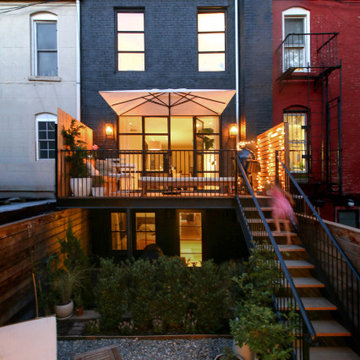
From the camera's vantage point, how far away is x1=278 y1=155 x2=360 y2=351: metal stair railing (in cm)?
343

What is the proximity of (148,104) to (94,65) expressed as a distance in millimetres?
2443

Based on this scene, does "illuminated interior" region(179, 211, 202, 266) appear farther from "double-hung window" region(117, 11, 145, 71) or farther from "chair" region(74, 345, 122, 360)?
"double-hung window" region(117, 11, 145, 71)

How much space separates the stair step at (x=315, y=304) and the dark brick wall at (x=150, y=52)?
21.3 feet

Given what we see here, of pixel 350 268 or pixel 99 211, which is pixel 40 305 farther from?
pixel 350 268

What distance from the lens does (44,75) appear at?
7945mm

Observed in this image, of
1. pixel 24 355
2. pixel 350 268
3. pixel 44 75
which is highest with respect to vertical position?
pixel 44 75

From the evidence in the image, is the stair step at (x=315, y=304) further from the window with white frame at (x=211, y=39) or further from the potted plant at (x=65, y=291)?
the window with white frame at (x=211, y=39)

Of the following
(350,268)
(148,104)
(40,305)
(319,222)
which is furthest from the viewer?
(148,104)

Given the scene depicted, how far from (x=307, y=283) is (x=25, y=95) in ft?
30.3

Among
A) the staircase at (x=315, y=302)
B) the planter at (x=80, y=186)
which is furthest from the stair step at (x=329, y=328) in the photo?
the planter at (x=80, y=186)

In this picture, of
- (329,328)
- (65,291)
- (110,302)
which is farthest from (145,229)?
(329,328)

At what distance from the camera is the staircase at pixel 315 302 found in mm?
3346

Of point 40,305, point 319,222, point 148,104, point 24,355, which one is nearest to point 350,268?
point 319,222

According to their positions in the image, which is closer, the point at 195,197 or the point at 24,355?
the point at 24,355
